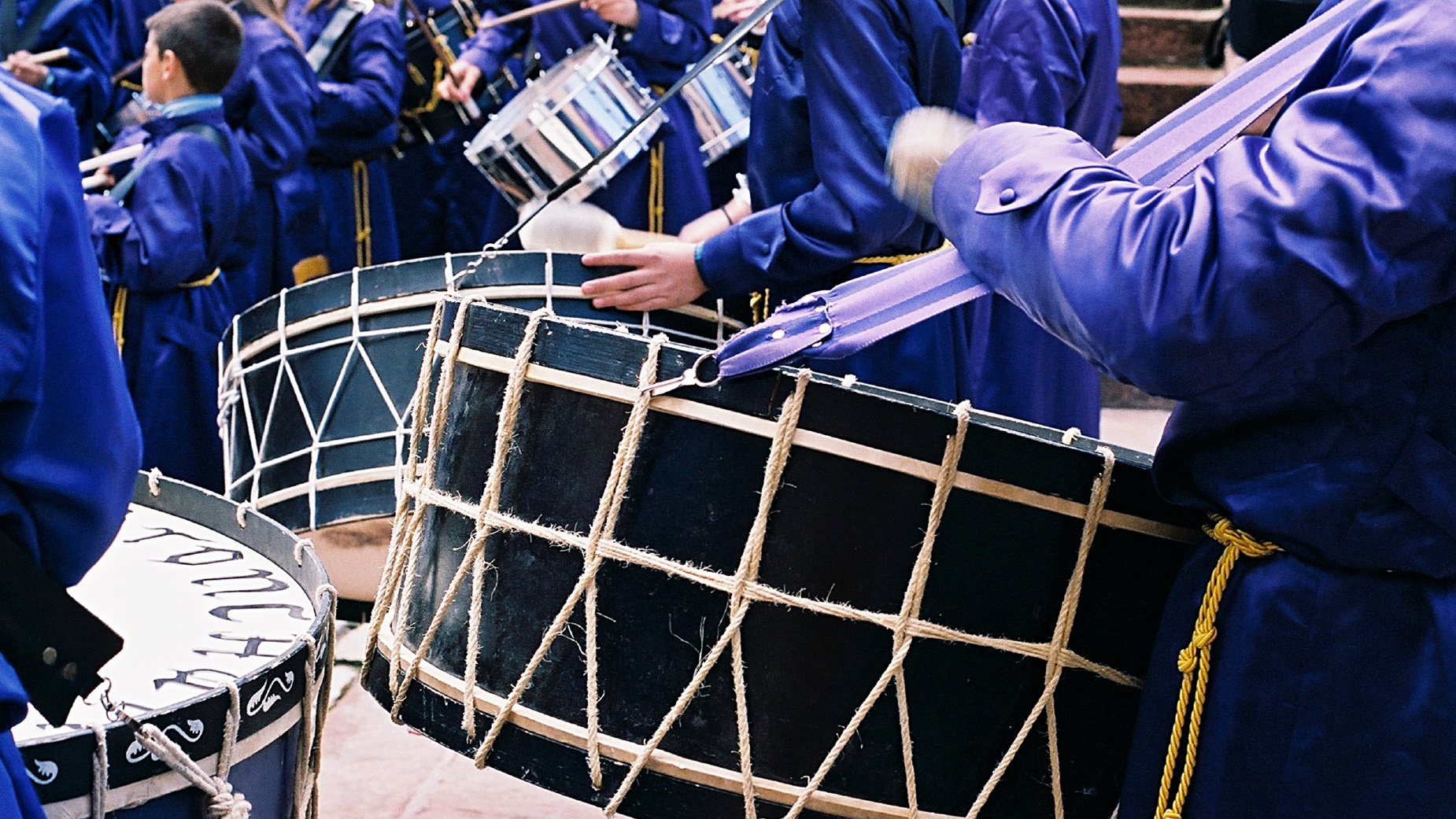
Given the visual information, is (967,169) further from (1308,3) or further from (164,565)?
(164,565)

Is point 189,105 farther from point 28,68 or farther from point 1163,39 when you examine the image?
point 1163,39

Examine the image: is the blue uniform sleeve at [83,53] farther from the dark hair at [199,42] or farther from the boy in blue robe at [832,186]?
the boy in blue robe at [832,186]

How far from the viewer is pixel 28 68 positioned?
539 centimetres

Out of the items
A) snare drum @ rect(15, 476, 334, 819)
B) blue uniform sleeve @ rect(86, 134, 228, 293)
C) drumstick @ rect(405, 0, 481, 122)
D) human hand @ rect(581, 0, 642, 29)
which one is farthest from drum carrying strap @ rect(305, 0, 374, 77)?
snare drum @ rect(15, 476, 334, 819)

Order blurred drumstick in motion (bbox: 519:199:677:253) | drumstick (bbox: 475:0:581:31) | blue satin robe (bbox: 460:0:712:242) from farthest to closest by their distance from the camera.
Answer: drumstick (bbox: 475:0:581:31) < blue satin robe (bbox: 460:0:712:242) < blurred drumstick in motion (bbox: 519:199:677:253)

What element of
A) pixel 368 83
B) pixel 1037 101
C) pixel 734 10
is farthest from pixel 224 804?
pixel 368 83

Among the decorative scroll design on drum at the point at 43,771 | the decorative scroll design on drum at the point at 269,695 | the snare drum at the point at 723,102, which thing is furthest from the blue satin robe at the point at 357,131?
the decorative scroll design on drum at the point at 43,771

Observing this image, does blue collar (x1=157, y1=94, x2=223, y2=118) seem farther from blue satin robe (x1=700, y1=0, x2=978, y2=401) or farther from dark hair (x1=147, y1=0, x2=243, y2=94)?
blue satin robe (x1=700, y1=0, x2=978, y2=401)

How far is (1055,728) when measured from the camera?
5.08 feet

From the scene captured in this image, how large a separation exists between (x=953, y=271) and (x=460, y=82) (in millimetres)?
4681

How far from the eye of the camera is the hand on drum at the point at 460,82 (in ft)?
19.1

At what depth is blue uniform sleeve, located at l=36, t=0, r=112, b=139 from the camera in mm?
5590

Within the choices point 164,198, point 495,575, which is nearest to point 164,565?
point 495,575

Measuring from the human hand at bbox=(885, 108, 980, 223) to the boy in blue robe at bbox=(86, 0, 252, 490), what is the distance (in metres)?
2.93
